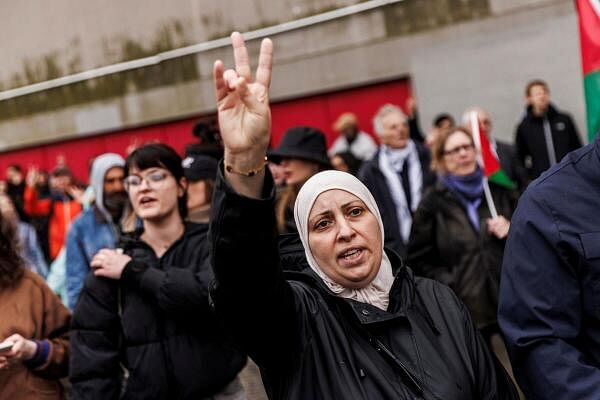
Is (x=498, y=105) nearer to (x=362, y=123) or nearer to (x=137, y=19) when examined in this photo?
(x=362, y=123)

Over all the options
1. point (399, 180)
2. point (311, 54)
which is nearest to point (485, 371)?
point (399, 180)

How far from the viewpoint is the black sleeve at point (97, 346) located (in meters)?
3.79

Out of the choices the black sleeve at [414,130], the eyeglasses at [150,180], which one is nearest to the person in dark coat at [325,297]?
the eyeglasses at [150,180]

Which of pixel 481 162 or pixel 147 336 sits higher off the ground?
pixel 481 162

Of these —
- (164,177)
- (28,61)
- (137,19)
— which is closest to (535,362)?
(164,177)

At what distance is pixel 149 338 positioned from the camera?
12.5 ft

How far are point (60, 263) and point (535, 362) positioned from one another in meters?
4.80

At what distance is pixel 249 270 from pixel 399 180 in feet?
15.5

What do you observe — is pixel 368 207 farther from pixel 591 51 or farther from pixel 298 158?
pixel 298 158

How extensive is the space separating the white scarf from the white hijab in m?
3.77

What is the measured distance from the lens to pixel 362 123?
13375mm

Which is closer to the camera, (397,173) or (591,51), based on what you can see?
(591,51)

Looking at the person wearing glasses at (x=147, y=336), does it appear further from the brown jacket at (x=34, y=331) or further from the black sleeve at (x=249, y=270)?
the black sleeve at (x=249, y=270)

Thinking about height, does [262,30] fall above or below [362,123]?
above
